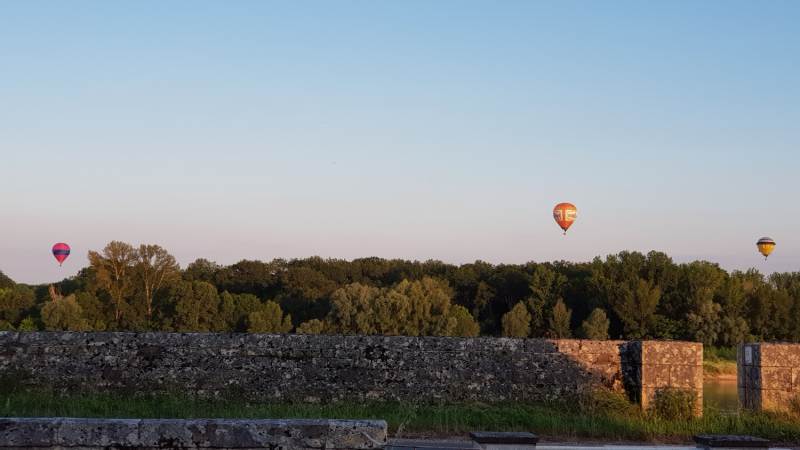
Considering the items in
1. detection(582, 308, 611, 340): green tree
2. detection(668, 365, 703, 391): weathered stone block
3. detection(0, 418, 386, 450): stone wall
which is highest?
detection(0, 418, 386, 450): stone wall

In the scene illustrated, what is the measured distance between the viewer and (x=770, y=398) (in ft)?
31.9

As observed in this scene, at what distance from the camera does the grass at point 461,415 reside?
8406mm

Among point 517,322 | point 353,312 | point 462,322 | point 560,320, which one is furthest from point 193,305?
point 560,320

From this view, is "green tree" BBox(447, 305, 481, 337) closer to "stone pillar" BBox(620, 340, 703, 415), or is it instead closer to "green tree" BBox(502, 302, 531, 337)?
"green tree" BBox(502, 302, 531, 337)

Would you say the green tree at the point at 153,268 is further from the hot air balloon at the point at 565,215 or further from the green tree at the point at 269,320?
the hot air balloon at the point at 565,215

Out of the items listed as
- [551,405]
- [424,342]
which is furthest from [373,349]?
[551,405]

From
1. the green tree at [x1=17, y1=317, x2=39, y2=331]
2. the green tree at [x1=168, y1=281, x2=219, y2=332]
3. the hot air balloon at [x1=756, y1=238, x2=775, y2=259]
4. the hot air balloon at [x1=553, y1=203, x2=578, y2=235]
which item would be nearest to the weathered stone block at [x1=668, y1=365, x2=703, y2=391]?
the hot air balloon at [x1=553, y1=203, x2=578, y2=235]

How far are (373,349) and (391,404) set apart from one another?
2.45ft

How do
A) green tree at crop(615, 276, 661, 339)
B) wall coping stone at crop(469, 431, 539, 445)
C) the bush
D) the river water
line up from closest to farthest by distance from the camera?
wall coping stone at crop(469, 431, 539, 445), the bush, the river water, green tree at crop(615, 276, 661, 339)

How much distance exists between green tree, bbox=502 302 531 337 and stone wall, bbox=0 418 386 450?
69.6m

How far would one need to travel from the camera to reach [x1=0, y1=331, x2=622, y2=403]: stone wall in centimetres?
958

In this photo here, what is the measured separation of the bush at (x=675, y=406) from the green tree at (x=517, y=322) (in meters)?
63.1

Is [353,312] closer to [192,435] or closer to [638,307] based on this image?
[638,307]

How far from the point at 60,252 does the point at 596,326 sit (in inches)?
1794
